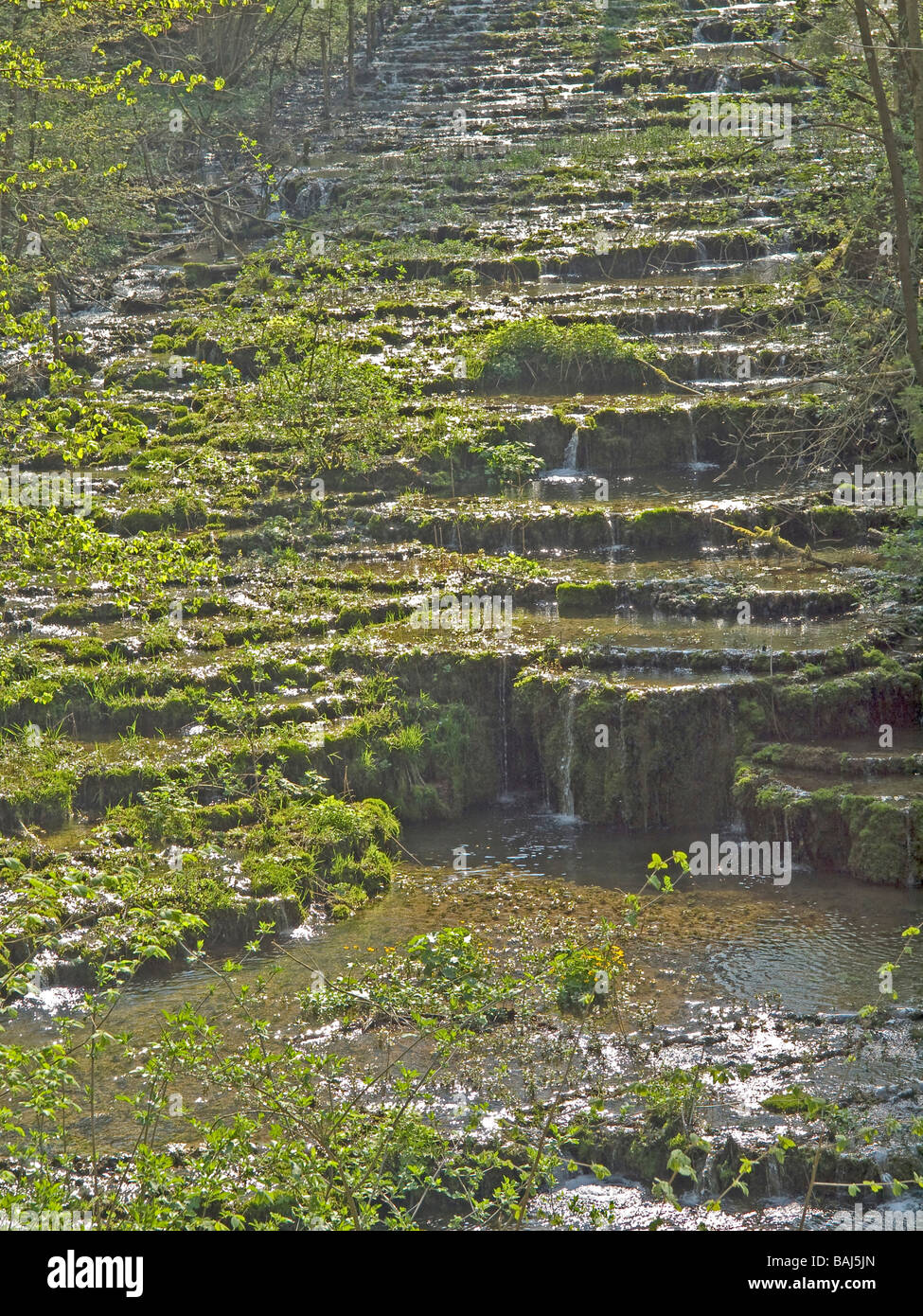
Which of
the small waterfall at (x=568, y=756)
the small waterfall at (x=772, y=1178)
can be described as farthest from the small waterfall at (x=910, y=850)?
the small waterfall at (x=772, y=1178)

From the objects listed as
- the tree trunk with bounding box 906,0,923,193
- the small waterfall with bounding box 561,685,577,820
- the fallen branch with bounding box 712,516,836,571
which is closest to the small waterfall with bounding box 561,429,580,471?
the fallen branch with bounding box 712,516,836,571

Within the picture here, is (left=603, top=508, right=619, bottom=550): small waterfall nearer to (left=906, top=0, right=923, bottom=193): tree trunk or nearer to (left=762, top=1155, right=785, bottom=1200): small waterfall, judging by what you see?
(left=906, top=0, right=923, bottom=193): tree trunk

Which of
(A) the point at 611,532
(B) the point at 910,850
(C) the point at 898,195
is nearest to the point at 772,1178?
(B) the point at 910,850

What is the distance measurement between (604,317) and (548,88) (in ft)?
58.1

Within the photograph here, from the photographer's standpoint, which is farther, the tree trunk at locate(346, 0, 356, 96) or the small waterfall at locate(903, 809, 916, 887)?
the tree trunk at locate(346, 0, 356, 96)

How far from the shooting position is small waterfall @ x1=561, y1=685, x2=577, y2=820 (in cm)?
1300

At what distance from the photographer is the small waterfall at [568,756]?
512 inches

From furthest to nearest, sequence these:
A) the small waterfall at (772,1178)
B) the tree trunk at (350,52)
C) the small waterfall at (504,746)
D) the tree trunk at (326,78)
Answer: the tree trunk at (350,52) < the tree trunk at (326,78) < the small waterfall at (504,746) < the small waterfall at (772,1178)

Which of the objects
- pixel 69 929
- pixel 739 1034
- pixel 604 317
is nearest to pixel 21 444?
pixel 604 317

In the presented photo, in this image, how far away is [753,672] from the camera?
12914 mm

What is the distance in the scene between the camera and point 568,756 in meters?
13.1

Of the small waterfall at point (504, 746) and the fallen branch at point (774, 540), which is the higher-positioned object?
the fallen branch at point (774, 540)

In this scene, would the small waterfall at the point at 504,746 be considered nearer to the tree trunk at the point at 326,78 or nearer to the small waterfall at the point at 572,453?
the small waterfall at the point at 572,453
